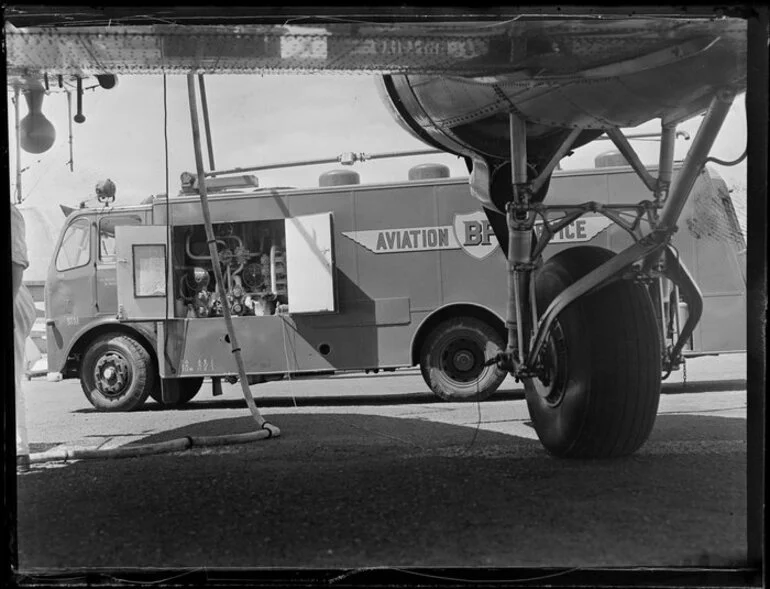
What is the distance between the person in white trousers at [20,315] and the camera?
3.11 meters

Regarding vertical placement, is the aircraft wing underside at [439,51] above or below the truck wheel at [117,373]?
above

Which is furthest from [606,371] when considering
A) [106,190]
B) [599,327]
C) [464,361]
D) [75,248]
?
[75,248]

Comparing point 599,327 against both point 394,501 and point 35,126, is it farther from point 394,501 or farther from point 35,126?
point 35,126

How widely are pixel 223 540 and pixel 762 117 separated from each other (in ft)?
8.08

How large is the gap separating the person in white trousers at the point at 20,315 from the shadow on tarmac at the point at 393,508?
0.87 feet

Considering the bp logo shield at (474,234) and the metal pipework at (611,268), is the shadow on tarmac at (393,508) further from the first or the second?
the bp logo shield at (474,234)

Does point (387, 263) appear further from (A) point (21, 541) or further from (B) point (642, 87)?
(A) point (21, 541)

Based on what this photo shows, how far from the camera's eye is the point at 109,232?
8.23 metres

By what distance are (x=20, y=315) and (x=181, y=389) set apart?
445 cm

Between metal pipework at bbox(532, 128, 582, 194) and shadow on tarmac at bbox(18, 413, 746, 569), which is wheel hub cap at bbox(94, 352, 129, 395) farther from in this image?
metal pipework at bbox(532, 128, 582, 194)

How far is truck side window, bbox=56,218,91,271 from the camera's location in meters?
8.20

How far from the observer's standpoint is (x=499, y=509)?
307 cm

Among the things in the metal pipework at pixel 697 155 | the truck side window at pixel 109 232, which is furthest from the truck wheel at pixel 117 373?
the metal pipework at pixel 697 155

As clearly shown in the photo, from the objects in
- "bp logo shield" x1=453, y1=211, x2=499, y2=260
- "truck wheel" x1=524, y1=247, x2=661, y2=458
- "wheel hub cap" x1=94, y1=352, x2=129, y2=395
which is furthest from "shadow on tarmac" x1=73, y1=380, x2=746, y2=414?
"truck wheel" x1=524, y1=247, x2=661, y2=458
